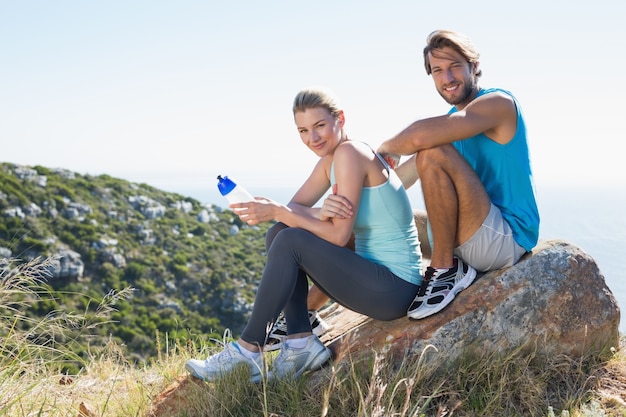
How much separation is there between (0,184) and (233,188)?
129ft

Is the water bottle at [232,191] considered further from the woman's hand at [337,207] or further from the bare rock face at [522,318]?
the bare rock face at [522,318]

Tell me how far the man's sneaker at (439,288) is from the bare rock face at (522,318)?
74 mm

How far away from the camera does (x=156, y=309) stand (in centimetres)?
3338

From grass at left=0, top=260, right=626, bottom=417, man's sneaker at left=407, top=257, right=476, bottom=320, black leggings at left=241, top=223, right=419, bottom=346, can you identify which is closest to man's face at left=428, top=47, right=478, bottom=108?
man's sneaker at left=407, top=257, right=476, bottom=320

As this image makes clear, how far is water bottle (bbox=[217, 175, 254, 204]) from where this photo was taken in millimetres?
3535

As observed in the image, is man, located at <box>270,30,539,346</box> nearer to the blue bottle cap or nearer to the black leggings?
the black leggings

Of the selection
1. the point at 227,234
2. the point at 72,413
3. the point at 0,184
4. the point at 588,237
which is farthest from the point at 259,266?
the point at 588,237

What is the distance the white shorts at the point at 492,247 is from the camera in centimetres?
363

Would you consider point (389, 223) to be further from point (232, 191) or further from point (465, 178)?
point (232, 191)

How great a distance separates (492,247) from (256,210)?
58.0 inches

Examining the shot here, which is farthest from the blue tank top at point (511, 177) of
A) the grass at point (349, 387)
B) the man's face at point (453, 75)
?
the grass at point (349, 387)

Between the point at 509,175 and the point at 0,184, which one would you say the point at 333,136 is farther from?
the point at 0,184

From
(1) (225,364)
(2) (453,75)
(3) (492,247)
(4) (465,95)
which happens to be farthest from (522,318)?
(1) (225,364)

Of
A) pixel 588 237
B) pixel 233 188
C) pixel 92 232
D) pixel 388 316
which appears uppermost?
pixel 233 188
